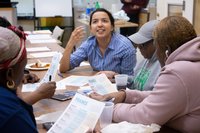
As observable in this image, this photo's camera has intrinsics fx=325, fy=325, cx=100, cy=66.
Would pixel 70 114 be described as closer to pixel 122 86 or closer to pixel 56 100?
pixel 56 100

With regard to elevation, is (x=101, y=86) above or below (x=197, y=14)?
below

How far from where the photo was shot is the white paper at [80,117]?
1.36 metres

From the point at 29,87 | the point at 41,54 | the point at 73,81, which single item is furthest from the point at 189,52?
the point at 41,54

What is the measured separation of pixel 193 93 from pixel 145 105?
215 mm

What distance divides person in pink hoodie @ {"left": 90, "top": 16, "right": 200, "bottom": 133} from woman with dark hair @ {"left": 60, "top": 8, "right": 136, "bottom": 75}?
3.75 feet

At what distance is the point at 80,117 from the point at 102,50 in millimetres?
1457

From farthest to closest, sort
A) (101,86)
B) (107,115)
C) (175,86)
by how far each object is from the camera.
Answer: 1. (101,86)
2. (107,115)
3. (175,86)

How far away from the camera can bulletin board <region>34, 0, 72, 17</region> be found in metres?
6.65

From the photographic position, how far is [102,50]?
9.12 ft

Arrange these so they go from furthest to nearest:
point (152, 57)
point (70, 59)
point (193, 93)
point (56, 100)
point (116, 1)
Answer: point (116, 1), point (70, 59), point (152, 57), point (56, 100), point (193, 93)

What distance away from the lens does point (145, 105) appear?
144 centimetres

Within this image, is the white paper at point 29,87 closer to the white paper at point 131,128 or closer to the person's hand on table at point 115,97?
the person's hand on table at point 115,97

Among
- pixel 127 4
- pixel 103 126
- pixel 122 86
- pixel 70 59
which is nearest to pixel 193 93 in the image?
pixel 103 126

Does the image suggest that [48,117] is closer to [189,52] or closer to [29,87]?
[29,87]
